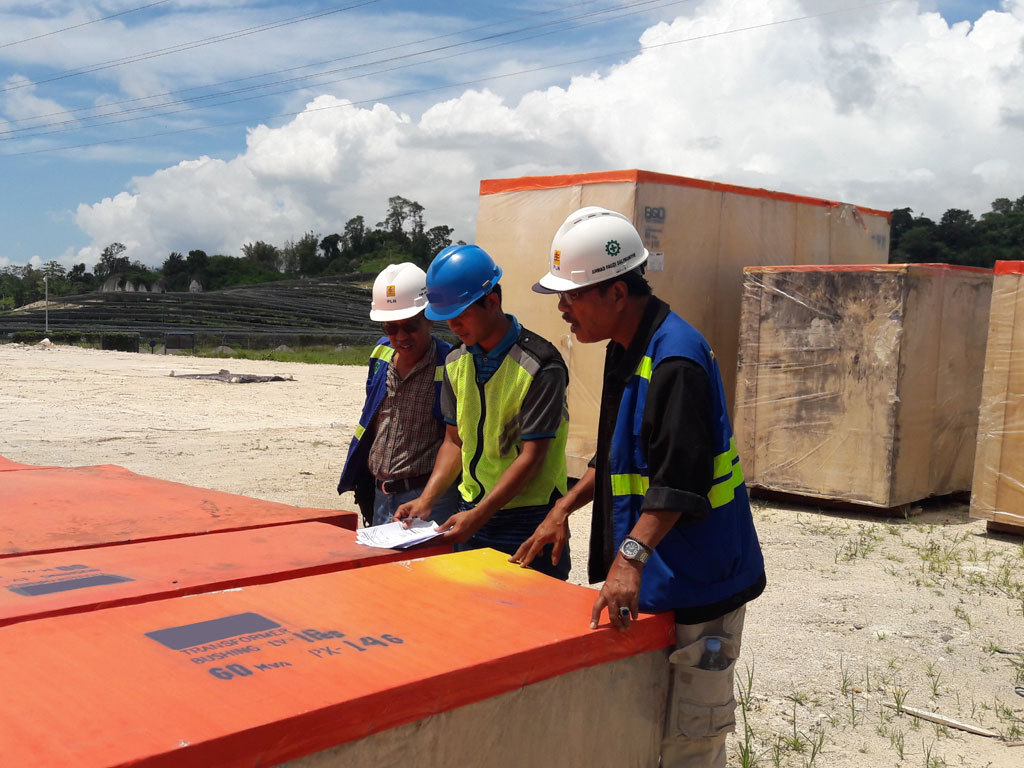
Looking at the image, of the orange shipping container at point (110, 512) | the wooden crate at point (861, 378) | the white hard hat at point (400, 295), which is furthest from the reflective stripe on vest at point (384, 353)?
the wooden crate at point (861, 378)

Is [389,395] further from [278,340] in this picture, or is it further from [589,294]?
[278,340]

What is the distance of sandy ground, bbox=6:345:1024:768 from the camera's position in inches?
144

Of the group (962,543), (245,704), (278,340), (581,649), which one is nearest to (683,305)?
(962,543)

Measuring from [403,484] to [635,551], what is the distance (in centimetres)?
182

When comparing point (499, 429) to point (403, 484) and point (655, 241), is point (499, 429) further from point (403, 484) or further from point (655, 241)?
point (655, 241)

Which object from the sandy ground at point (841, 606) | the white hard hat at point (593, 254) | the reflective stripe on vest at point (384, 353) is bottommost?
the sandy ground at point (841, 606)

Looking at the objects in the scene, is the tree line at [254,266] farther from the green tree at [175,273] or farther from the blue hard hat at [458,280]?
the blue hard hat at [458,280]

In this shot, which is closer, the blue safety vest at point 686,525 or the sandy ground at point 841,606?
the blue safety vest at point 686,525

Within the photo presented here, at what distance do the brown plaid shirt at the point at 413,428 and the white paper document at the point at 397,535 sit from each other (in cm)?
55

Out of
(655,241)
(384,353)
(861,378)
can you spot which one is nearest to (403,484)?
(384,353)

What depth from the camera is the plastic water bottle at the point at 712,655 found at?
7.65 ft

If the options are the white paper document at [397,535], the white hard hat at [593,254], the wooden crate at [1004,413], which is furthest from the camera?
the wooden crate at [1004,413]

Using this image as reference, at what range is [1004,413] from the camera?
6.73 meters

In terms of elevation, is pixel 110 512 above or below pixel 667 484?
below
